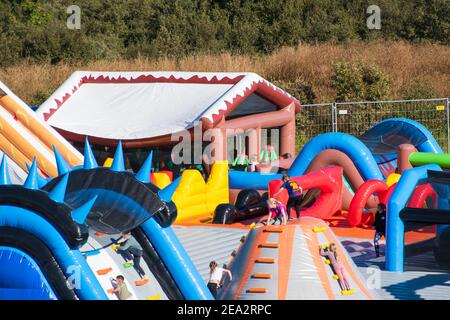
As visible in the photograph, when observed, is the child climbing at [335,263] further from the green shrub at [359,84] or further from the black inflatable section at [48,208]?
the green shrub at [359,84]

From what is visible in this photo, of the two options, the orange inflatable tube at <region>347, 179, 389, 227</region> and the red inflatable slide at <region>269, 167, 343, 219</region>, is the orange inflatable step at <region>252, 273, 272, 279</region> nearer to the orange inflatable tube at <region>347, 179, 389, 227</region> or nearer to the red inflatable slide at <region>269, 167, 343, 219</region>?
the orange inflatable tube at <region>347, 179, 389, 227</region>

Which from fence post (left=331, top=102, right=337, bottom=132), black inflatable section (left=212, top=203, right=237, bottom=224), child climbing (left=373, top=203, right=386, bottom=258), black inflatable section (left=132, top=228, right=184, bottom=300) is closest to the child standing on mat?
black inflatable section (left=212, top=203, right=237, bottom=224)

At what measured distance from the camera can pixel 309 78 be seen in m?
26.3

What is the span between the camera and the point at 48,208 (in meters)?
7.49

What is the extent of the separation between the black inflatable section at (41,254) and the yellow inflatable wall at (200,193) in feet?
21.7

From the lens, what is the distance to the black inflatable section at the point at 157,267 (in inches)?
337

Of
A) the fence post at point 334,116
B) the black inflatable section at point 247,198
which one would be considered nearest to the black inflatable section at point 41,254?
the black inflatable section at point 247,198

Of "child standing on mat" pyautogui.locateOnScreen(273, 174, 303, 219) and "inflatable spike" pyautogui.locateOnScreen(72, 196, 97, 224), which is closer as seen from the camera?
"inflatable spike" pyautogui.locateOnScreen(72, 196, 97, 224)

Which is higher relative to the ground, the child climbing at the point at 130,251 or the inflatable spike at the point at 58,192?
the inflatable spike at the point at 58,192

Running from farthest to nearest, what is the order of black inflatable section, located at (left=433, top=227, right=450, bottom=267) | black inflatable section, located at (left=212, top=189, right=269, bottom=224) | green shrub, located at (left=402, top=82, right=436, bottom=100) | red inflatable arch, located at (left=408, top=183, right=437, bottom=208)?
green shrub, located at (left=402, top=82, right=436, bottom=100) < black inflatable section, located at (left=212, top=189, right=269, bottom=224) < red inflatable arch, located at (left=408, top=183, right=437, bottom=208) < black inflatable section, located at (left=433, top=227, right=450, bottom=267)

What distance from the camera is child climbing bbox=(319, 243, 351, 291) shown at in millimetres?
8469

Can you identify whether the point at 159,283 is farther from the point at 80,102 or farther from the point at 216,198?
the point at 80,102

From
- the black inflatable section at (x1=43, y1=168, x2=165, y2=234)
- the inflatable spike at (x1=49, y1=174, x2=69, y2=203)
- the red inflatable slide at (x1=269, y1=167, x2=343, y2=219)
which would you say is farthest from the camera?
the red inflatable slide at (x1=269, y1=167, x2=343, y2=219)

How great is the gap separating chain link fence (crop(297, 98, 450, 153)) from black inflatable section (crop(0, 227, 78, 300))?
13.9 m
